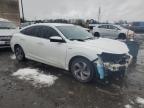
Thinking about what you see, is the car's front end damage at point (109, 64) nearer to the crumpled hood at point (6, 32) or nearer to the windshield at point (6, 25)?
the crumpled hood at point (6, 32)

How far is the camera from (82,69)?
216 inches

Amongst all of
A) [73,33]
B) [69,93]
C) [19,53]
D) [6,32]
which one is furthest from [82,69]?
[6,32]

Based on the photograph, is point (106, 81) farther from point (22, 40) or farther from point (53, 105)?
point (22, 40)

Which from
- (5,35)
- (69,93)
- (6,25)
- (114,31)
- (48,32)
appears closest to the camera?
(69,93)

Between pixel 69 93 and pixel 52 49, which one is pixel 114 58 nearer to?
pixel 69 93

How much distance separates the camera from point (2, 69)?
6.98 m

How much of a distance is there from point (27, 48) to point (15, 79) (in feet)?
5.62

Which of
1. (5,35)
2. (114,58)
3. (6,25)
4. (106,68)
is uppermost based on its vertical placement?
(6,25)

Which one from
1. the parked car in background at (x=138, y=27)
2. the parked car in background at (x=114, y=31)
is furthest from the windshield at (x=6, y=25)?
the parked car in background at (x=138, y=27)

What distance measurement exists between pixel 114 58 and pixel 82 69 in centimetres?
94

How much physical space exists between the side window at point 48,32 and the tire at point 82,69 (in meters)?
1.22

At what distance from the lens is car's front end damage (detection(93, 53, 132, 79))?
502 cm

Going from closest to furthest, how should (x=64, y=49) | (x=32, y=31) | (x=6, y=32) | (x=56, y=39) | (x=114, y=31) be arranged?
(x=64, y=49) → (x=56, y=39) → (x=32, y=31) → (x=6, y=32) → (x=114, y=31)

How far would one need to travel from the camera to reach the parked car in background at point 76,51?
5105 millimetres
